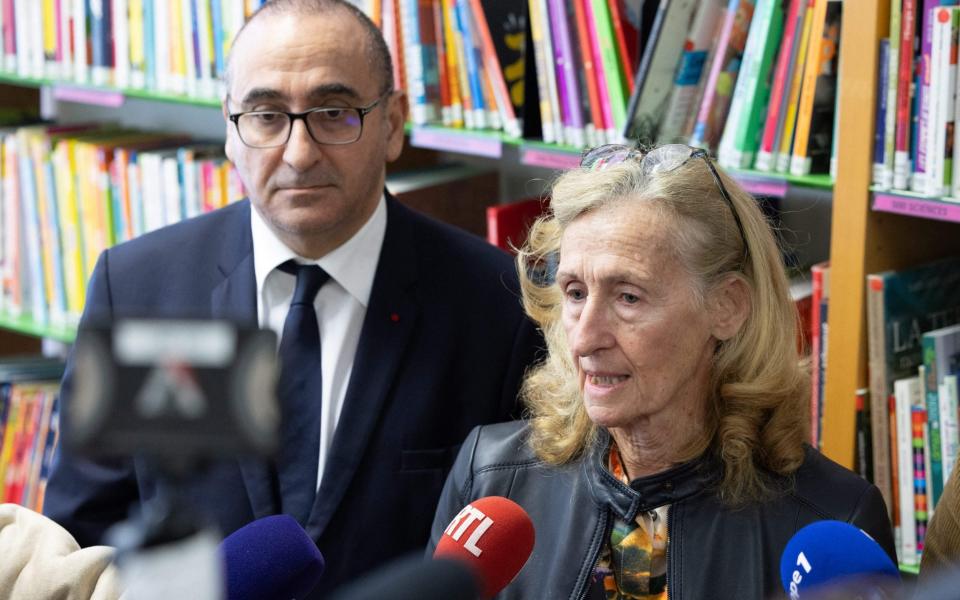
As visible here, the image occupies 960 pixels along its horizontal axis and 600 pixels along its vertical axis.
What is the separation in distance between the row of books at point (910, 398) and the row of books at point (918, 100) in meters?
0.18

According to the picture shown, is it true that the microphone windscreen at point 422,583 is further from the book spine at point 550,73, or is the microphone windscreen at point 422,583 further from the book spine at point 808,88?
the book spine at point 550,73

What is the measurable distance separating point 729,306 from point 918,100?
574mm

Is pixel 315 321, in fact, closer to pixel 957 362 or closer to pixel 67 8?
pixel 957 362

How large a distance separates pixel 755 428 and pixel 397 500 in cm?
59

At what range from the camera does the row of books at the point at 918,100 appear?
1.92 meters

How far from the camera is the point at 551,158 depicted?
2445mm

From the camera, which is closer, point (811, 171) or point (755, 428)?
point (755, 428)

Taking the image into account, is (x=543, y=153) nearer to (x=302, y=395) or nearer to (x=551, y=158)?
(x=551, y=158)

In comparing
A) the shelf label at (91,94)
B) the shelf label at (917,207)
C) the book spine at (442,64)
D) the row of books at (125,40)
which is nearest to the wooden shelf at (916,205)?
the shelf label at (917,207)

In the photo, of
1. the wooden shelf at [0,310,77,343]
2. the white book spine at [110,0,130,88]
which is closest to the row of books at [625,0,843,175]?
the white book spine at [110,0,130,88]

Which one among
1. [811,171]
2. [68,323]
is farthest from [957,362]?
[68,323]

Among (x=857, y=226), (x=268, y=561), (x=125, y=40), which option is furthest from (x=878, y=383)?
(x=125, y=40)

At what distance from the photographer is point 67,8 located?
3.18m

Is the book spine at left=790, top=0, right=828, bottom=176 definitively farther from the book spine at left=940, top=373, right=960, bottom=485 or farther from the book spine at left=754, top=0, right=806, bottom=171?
the book spine at left=940, top=373, right=960, bottom=485
